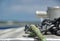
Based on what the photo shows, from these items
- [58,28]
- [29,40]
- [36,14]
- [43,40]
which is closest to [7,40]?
[29,40]

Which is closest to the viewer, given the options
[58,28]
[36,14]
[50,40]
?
[50,40]

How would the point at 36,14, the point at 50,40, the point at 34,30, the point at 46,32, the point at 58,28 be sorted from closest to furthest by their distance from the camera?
the point at 50,40 → the point at 34,30 → the point at 58,28 → the point at 46,32 → the point at 36,14

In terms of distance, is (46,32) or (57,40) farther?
(46,32)

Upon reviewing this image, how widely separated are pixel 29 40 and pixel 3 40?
0.65m

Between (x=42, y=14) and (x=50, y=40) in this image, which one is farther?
(x=42, y=14)

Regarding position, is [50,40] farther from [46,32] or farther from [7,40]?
[46,32]

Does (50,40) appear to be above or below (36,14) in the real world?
below

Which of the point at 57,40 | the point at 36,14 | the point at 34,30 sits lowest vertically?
the point at 57,40

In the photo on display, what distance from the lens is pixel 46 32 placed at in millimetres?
5320

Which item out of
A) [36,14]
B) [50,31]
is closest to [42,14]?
[36,14]

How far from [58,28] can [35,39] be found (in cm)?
112

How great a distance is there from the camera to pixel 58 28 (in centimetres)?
486

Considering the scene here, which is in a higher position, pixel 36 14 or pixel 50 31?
pixel 36 14

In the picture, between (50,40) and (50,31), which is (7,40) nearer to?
(50,40)
